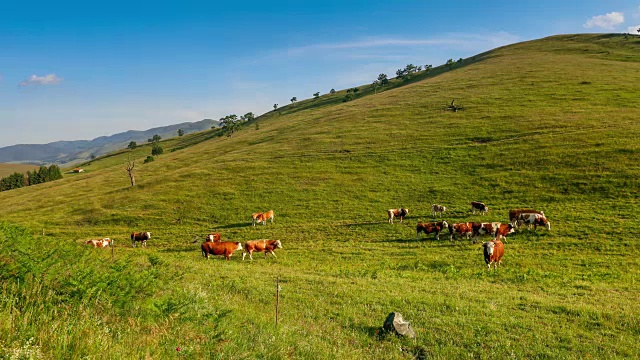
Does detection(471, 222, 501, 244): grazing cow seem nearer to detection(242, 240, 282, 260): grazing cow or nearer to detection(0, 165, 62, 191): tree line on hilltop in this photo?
detection(242, 240, 282, 260): grazing cow

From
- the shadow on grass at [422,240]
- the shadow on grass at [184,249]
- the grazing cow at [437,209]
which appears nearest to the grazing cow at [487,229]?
the shadow on grass at [422,240]

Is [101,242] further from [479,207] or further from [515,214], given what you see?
[515,214]

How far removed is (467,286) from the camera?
52.6ft

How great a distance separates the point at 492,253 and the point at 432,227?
896 centimetres

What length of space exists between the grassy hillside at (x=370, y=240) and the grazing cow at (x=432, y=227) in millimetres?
1666

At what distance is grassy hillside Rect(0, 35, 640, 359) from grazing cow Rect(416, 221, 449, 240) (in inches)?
65.6

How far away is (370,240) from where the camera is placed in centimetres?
2956

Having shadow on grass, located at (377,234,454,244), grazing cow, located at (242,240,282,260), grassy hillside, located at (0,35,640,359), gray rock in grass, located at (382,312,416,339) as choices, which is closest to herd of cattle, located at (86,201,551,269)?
grazing cow, located at (242,240,282,260)

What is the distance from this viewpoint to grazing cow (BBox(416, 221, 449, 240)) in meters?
28.9

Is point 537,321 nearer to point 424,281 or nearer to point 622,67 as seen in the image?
point 424,281

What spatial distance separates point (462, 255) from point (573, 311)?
11.2 m

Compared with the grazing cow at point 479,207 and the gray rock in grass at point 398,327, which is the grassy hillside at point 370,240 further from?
the grazing cow at point 479,207

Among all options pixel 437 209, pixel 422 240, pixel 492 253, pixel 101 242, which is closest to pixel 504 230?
pixel 422 240

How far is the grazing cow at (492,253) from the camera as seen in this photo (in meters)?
20.4
